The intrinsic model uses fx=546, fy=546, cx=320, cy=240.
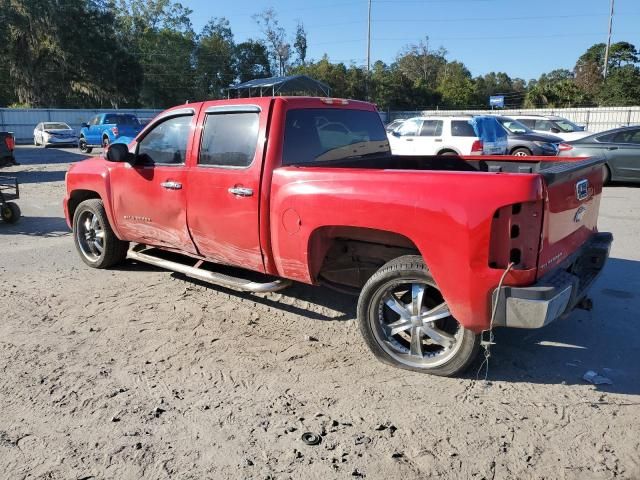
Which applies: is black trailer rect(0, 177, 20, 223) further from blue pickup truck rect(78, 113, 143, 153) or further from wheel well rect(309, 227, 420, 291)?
blue pickup truck rect(78, 113, 143, 153)

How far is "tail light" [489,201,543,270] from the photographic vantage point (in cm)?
311

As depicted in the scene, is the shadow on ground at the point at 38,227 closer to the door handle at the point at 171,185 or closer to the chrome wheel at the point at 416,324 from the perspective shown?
the door handle at the point at 171,185

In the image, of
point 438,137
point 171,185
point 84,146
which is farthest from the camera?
point 84,146

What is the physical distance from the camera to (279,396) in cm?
353

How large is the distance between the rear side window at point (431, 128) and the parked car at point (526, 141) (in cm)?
287

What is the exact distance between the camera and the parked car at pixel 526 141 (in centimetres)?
1653

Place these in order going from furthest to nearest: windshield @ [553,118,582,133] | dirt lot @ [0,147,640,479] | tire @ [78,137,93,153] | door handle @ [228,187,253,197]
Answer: tire @ [78,137,93,153]
windshield @ [553,118,582,133]
door handle @ [228,187,253,197]
dirt lot @ [0,147,640,479]

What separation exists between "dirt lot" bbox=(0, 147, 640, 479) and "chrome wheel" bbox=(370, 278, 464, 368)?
0.16 meters

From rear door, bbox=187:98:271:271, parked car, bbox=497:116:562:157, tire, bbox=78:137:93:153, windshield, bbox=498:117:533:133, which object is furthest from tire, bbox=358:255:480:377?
tire, bbox=78:137:93:153

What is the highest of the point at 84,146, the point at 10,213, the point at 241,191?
the point at 241,191

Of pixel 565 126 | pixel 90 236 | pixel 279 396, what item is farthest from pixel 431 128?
pixel 279 396

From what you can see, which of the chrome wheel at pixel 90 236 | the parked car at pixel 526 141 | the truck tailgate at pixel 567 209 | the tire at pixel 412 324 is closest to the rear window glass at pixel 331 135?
the tire at pixel 412 324

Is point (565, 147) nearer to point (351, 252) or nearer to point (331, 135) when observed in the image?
point (331, 135)

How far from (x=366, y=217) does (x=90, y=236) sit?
4081 millimetres
